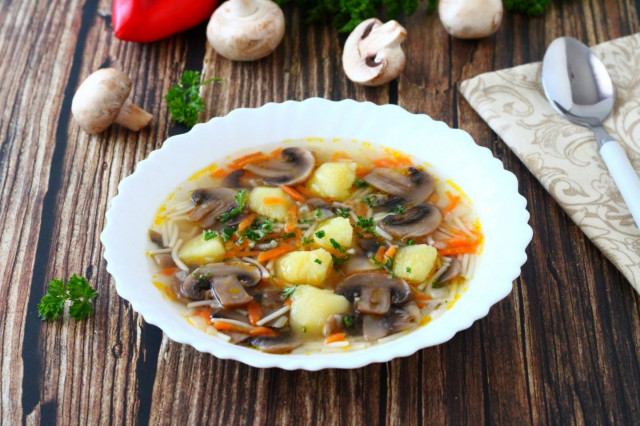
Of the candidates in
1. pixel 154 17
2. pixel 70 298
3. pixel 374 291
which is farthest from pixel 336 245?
pixel 154 17

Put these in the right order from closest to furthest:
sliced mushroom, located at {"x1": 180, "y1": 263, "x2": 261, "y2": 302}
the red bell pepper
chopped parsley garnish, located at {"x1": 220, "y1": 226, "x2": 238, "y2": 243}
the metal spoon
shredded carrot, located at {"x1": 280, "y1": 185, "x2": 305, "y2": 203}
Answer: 1. sliced mushroom, located at {"x1": 180, "y1": 263, "x2": 261, "y2": 302}
2. chopped parsley garnish, located at {"x1": 220, "y1": 226, "x2": 238, "y2": 243}
3. shredded carrot, located at {"x1": 280, "y1": 185, "x2": 305, "y2": 203}
4. the metal spoon
5. the red bell pepper

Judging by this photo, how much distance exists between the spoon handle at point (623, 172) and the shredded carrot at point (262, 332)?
1876 millimetres

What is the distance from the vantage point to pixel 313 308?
311cm

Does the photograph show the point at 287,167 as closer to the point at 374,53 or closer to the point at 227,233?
the point at 227,233

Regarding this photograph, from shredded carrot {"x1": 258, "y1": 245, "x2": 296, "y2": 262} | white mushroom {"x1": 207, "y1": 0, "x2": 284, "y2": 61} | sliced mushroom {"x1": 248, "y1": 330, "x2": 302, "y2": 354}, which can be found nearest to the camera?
sliced mushroom {"x1": 248, "y1": 330, "x2": 302, "y2": 354}

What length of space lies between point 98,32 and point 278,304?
298cm

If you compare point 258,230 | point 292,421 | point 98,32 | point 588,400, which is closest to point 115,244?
point 258,230

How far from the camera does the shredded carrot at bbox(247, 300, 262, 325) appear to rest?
122 inches

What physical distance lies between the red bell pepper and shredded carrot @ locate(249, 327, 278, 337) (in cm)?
270

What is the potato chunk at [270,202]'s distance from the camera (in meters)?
3.63

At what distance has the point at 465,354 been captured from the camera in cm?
322

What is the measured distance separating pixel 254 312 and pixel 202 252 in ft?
1.55

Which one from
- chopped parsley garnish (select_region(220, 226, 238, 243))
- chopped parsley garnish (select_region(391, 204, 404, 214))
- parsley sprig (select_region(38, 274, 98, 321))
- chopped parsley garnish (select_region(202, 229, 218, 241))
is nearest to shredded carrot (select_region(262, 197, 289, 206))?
chopped parsley garnish (select_region(220, 226, 238, 243))

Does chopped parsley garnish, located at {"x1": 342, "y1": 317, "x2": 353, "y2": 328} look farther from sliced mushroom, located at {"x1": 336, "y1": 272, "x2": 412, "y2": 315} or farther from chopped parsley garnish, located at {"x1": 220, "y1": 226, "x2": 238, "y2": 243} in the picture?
chopped parsley garnish, located at {"x1": 220, "y1": 226, "x2": 238, "y2": 243}
